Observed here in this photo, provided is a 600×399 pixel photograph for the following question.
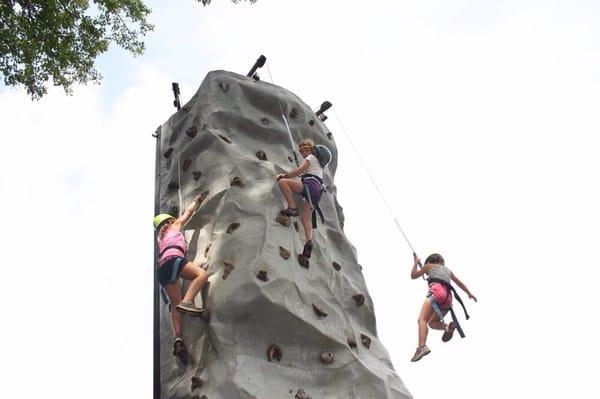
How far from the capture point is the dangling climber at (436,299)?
233 inches

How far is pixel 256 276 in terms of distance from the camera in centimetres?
575

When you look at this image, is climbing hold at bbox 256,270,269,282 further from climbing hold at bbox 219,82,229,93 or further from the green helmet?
climbing hold at bbox 219,82,229,93

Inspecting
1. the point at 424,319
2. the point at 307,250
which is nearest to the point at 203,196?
the point at 307,250

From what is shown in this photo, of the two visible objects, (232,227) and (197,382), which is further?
(232,227)

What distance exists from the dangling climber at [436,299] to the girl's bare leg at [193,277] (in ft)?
6.64

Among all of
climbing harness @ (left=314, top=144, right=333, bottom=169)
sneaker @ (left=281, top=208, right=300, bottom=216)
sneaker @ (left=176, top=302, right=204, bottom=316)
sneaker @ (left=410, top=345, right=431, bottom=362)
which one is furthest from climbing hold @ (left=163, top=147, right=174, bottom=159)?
sneaker @ (left=410, top=345, right=431, bottom=362)

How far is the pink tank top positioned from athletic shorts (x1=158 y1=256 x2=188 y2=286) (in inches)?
1.4

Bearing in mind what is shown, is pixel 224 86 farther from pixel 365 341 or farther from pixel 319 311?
pixel 365 341

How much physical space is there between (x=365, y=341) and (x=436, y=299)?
829mm

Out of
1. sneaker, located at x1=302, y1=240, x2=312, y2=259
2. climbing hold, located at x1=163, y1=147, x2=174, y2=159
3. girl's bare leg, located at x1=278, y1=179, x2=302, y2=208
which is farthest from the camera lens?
climbing hold, located at x1=163, y1=147, x2=174, y2=159

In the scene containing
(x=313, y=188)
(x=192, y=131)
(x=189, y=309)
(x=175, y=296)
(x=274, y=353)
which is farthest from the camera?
(x=192, y=131)

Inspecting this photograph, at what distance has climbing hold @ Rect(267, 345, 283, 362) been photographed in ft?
17.7

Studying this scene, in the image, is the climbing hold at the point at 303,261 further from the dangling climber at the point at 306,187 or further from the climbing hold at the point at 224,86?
the climbing hold at the point at 224,86

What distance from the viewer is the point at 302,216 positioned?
6.81 meters
